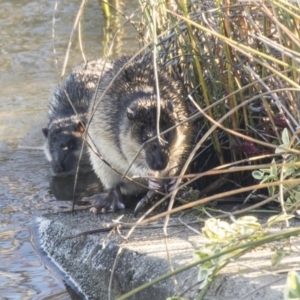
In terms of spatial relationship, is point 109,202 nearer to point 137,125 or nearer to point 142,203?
point 142,203

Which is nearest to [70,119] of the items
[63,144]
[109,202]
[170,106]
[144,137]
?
[63,144]

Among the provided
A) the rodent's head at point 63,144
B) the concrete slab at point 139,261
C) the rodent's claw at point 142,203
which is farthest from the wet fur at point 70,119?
the rodent's claw at point 142,203

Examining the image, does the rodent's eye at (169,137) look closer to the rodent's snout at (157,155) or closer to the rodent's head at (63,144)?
the rodent's snout at (157,155)

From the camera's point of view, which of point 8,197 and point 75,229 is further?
point 8,197

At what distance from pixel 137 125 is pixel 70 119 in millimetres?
2236

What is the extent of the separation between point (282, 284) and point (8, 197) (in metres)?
3.14

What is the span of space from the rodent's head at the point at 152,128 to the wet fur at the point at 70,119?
1650mm

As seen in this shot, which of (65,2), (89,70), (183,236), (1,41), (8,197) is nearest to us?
(183,236)

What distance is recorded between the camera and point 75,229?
4836 mm

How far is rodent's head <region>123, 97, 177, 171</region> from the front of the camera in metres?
4.94

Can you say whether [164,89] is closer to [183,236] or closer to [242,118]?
[242,118]

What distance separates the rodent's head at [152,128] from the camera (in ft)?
16.2

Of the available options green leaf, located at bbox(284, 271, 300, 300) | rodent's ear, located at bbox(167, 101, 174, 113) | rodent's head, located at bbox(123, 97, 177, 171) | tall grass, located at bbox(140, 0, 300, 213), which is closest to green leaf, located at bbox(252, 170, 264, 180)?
tall grass, located at bbox(140, 0, 300, 213)

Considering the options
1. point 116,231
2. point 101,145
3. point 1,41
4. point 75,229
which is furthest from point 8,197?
point 1,41
